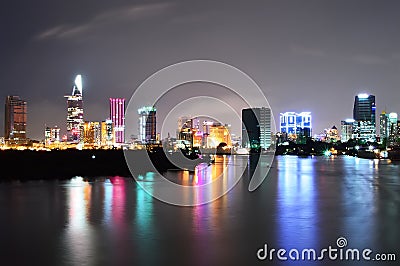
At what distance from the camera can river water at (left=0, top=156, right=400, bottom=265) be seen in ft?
40.2

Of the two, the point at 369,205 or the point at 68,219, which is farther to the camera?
the point at 369,205

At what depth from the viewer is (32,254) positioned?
41.1 feet

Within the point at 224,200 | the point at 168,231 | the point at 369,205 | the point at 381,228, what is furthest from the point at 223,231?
the point at 369,205

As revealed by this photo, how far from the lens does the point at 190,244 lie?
13.6 m

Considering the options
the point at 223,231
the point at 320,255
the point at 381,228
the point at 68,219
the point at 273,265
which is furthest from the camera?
the point at 68,219

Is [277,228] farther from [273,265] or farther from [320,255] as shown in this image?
[273,265]

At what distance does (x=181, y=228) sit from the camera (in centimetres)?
1619

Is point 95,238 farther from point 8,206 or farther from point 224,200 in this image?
point 224,200

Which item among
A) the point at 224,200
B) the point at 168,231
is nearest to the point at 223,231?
the point at 168,231

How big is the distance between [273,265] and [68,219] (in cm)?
925

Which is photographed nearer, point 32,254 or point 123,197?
point 32,254

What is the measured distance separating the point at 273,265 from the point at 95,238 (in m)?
5.52

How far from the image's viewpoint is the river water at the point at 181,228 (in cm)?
1226

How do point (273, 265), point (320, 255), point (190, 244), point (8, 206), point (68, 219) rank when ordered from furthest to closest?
point (8, 206), point (68, 219), point (190, 244), point (320, 255), point (273, 265)
